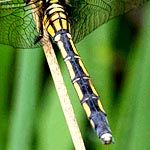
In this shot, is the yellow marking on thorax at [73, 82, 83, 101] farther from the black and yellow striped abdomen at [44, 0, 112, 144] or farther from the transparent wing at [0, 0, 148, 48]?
the transparent wing at [0, 0, 148, 48]

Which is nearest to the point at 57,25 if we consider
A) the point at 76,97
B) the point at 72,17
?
the point at 72,17

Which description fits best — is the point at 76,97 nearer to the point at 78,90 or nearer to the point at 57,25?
the point at 78,90

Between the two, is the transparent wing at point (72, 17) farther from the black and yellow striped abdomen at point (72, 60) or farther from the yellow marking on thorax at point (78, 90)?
the yellow marking on thorax at point (78, 90)

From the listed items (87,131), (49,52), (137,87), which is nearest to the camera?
(49,52)

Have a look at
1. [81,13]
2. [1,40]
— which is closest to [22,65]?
[1,40]

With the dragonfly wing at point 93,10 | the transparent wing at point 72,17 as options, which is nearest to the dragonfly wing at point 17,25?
the transparent wing at point 72,17

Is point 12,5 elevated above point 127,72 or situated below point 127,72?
above

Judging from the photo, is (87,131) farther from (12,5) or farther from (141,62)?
(12,5)

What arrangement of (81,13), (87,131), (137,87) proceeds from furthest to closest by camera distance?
(87,131) < (81,13) < (137,87)
